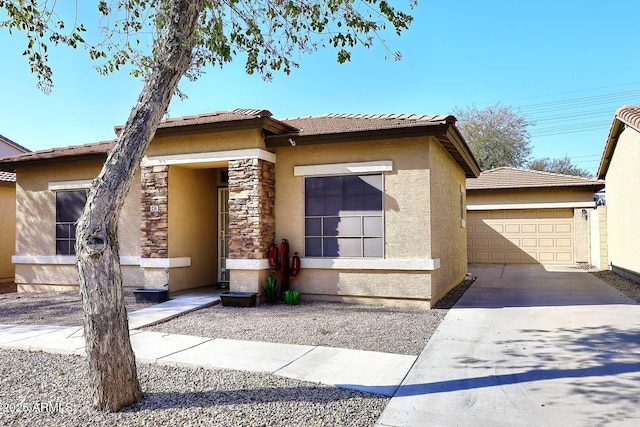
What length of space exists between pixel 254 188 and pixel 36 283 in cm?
725

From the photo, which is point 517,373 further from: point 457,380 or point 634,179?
point 634,179

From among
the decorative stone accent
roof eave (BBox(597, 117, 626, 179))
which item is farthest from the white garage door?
the decorative stone accent

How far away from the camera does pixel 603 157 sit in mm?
16562

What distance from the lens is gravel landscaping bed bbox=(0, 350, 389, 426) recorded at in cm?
404

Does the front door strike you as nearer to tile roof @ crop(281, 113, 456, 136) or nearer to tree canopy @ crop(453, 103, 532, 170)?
tile roof @ crop(281, 113, 456, 136)

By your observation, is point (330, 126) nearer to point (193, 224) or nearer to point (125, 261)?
point (193, 224)

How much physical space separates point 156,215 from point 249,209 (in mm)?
2239

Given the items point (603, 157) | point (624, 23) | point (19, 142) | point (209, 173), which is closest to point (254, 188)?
point (209, 173)

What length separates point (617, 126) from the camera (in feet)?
46.3

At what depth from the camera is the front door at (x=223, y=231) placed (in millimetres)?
12031

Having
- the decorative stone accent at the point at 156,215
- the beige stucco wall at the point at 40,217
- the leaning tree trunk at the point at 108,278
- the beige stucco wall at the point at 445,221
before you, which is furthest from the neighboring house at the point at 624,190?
the beige stucco wall at the point at 40,217

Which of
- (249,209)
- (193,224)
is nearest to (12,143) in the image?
(193,224)

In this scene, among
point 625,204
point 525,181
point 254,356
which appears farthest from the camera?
point 525,181

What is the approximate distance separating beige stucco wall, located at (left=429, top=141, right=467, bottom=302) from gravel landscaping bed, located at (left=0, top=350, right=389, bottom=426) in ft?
16.9
